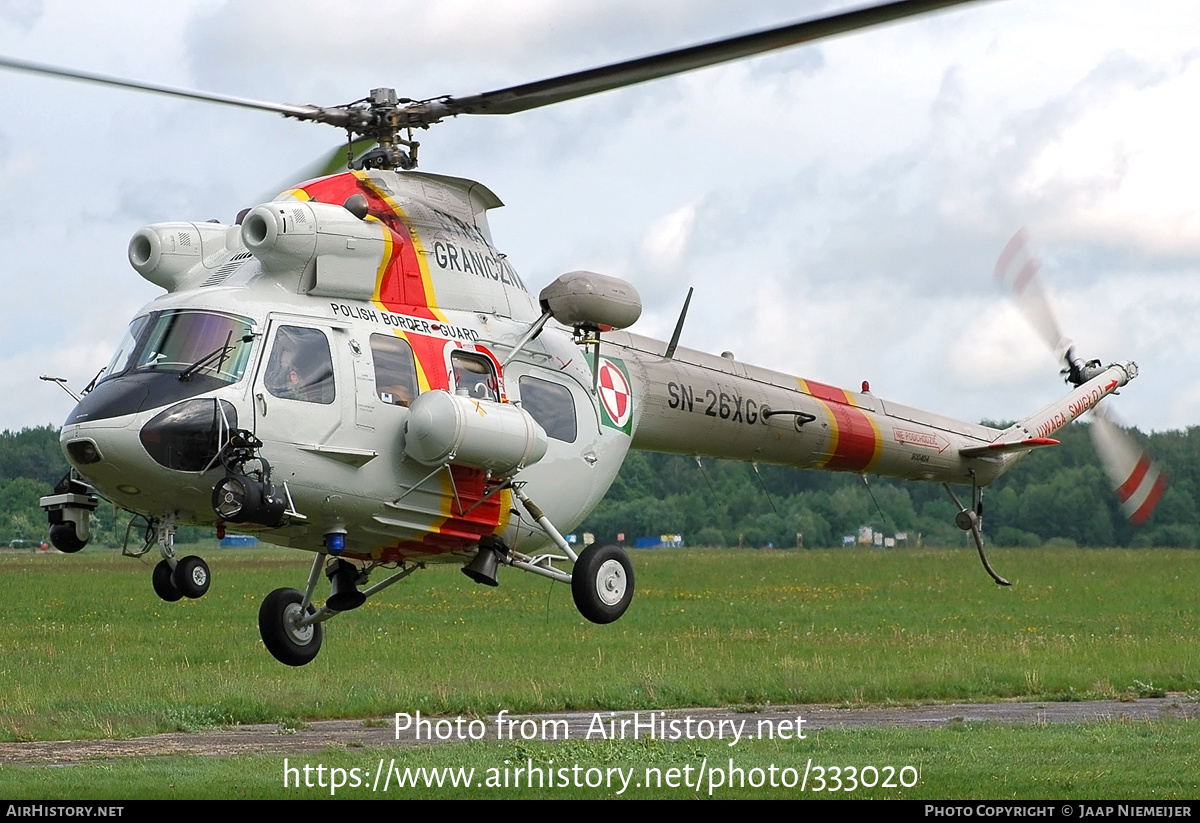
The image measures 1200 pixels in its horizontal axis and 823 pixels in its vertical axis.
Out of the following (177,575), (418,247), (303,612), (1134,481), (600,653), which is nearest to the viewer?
(177,575)

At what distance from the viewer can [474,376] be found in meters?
14.2

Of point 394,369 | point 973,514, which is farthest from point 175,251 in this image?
point 973,514

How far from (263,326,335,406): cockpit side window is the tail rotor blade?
10643 mm

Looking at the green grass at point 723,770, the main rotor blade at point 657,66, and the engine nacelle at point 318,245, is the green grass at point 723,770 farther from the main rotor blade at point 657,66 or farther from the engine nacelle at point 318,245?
the main rotor blade at point 657,66

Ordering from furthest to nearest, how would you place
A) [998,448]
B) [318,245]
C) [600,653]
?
1. [600,653]
2. [998,448]
3. [318,245]

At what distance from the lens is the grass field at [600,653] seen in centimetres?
2286

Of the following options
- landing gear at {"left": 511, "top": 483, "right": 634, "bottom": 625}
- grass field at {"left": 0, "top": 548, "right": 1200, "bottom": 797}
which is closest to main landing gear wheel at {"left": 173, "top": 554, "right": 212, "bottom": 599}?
landing gear at {"left": 511, "top": 483, "right": 634, "bottom": 625}

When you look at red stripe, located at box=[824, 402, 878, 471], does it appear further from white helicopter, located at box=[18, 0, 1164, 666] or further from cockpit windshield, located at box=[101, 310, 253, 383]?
cockpit windshield, located at box=[101, 310, 253, 383]

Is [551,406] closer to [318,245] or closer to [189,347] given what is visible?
[318,245]

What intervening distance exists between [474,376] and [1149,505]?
9.94 meters

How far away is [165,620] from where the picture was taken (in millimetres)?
36125

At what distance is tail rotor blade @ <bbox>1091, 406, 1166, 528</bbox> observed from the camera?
20141 mm
